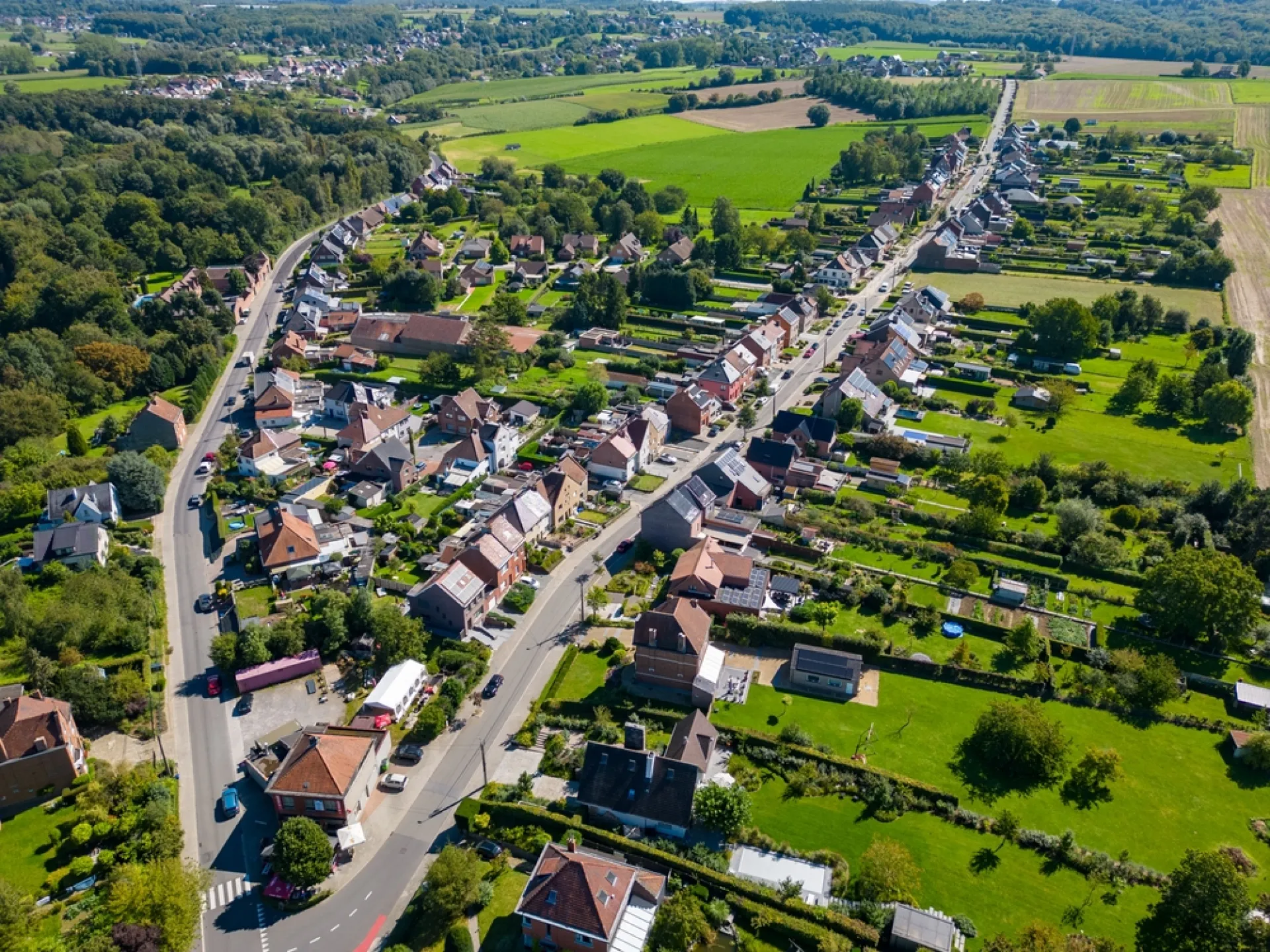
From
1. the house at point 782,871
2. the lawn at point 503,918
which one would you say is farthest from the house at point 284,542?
the house at point 782,871

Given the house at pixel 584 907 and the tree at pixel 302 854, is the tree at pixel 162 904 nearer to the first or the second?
the tree at pixel 302 854

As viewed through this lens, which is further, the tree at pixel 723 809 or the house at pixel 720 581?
the house at pixel 720 581

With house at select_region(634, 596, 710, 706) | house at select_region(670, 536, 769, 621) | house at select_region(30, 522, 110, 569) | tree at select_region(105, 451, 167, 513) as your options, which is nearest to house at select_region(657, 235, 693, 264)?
house at select_region(670, 536, 769, 621)

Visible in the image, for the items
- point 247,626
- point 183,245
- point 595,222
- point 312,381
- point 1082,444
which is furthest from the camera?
point 595,222

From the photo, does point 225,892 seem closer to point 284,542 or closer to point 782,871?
point 782,871

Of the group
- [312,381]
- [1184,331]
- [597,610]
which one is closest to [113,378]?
[312,381]

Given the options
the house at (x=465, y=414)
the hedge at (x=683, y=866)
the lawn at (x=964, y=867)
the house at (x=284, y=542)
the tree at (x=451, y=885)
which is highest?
the house at (x=465, y=414)

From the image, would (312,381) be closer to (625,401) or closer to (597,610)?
(625,401)
